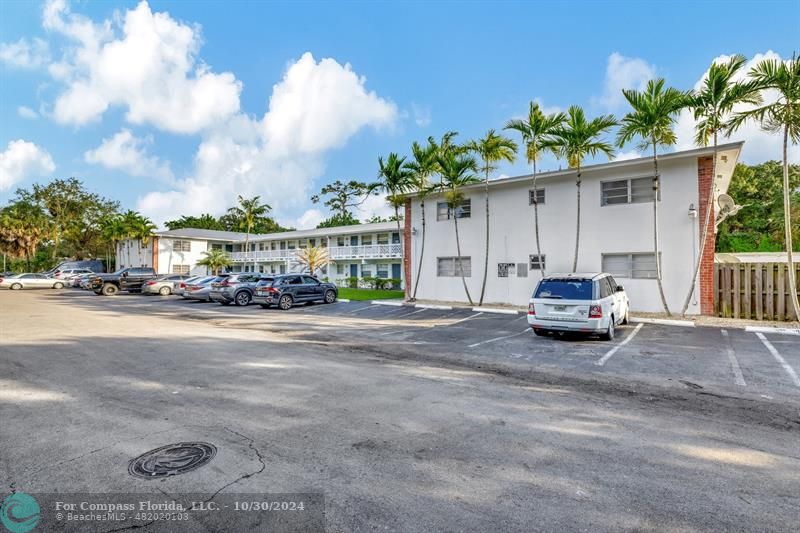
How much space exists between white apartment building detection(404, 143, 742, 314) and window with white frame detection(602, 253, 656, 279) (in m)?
0.03

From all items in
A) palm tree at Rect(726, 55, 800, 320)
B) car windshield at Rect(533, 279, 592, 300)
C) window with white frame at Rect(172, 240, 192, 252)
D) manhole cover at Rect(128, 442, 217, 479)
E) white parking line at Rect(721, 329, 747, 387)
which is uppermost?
palm tree at Rect(726, 55, 800, 320)

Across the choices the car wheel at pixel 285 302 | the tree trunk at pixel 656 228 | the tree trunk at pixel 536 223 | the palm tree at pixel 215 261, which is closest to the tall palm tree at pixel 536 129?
the tree trunk at pixel 536 223

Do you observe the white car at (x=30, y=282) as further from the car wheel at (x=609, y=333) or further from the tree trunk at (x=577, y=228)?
the car wheel at (x=609, y=333)

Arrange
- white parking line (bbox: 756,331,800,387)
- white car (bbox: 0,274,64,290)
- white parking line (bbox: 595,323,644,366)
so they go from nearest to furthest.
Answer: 1. white parking line (bbox: 756,331,800,387)
2. white parking line (bbox: 595,323,644,366)
3. white car (bbox: 0,274,64,290)

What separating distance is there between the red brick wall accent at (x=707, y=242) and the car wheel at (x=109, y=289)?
111 feet

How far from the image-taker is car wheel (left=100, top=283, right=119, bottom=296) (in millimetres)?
28531

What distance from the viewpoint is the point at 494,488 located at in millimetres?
3410

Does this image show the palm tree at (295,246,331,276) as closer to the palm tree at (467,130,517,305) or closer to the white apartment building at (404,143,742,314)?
the white apartment building at (404,143,742,314)

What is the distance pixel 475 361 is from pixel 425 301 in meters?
12.8

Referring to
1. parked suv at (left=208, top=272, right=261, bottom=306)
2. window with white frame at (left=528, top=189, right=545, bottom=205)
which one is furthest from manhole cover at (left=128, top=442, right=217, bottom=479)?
parked suv at (left=208, top=272, right=261, bottom=306)

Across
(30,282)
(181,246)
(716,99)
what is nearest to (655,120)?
(716,99)

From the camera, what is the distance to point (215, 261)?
1697 inches


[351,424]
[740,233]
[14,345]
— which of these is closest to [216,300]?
[14,345]

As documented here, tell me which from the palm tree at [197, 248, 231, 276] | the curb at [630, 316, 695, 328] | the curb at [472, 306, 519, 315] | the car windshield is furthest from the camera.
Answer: the palm tree at [197, 248, 231, 276]
